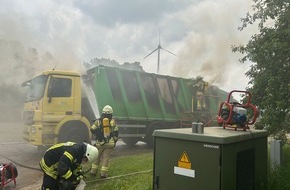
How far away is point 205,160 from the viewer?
3254 mm

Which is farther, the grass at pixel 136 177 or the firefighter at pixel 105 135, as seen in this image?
the firefighter at pixel 105 135

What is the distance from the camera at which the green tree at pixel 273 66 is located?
6922 millimetres

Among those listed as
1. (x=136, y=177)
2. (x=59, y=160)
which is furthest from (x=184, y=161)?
(x=136, y=177)

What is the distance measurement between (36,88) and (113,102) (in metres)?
2.63

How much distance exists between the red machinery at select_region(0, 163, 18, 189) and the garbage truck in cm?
282

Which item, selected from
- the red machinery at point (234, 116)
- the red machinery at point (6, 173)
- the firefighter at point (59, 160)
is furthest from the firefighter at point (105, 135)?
the red machinery at point (234, 116)

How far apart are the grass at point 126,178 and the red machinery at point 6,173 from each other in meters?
1.56

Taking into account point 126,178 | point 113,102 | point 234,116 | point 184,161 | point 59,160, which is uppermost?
point 113,102

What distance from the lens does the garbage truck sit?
986 centimetres

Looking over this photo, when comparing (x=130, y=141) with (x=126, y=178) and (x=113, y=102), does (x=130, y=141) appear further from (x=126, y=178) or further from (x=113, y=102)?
(x=126, y=178)

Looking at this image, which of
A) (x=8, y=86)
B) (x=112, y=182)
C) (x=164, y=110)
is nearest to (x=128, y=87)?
(x=164, y=110)

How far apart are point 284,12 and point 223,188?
544cm

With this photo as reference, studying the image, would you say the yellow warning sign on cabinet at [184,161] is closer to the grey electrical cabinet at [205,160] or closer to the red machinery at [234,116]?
the grey electrical cabinet at [205,160]

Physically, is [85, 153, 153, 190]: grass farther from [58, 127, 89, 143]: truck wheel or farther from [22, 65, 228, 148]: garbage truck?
[22, 65, 228, 148]: garbage truck
